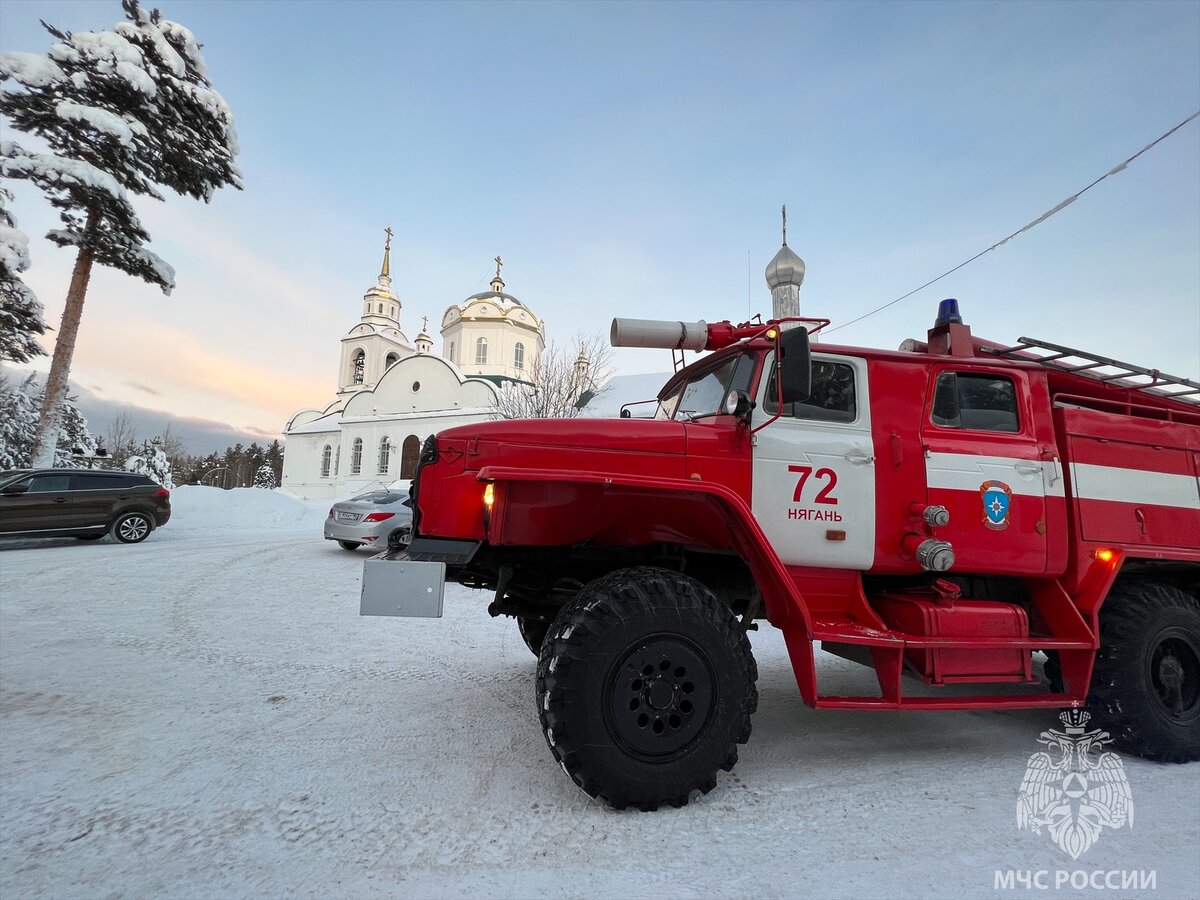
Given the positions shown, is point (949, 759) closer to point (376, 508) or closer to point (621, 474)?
point (621, 474)

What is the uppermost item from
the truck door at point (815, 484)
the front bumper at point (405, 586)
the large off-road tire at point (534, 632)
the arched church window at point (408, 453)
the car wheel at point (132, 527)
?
the arched church window at point (408, 453)

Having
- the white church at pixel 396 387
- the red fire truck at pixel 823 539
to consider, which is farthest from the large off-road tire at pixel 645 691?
the white church at pixel 396 387

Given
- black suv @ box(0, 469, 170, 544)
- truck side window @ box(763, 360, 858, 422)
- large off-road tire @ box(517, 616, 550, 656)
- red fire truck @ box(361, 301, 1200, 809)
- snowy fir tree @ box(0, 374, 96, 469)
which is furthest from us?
snowy fir tree @ box(0, 374, 96, 469)

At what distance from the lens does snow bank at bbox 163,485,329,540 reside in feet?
51.3

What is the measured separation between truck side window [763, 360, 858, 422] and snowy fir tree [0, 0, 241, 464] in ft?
67.4

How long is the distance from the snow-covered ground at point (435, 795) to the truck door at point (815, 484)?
1.20 metres

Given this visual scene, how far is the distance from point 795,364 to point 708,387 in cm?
92

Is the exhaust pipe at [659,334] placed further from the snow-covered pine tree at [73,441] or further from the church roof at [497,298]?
the church roof at [497,298]

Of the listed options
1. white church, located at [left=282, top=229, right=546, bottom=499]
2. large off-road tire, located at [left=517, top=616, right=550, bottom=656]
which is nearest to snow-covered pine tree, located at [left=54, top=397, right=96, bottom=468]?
white church, located at [left=282, top=229, right=546, bottom=499]

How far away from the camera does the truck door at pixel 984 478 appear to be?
3.24 m

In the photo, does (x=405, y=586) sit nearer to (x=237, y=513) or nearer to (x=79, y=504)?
(x=79, y=504)

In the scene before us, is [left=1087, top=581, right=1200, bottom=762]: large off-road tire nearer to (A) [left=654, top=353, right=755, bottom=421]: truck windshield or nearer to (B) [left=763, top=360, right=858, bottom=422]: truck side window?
(B) [left=763, top=360, right=858, bottom=422]: truck side window

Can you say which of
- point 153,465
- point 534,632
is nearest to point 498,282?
point 153,465

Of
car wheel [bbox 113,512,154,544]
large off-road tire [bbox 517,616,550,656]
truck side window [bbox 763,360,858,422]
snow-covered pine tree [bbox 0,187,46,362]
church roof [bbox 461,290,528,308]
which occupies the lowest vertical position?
large off-road tire [bbox 517,616,550,656]
